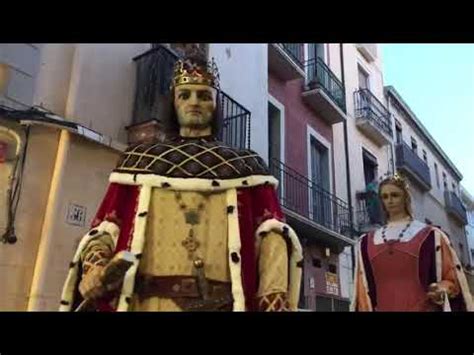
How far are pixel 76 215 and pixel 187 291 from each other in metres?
2.14

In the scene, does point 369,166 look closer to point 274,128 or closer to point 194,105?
point 274,128

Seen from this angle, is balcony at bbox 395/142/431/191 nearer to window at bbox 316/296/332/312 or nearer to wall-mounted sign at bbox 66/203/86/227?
window at bbox 316/296/332/312

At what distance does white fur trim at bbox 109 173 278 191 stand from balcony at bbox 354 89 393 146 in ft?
23.4

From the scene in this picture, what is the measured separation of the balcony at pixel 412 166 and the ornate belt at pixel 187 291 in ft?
29.2

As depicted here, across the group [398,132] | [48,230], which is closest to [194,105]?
[48,230]

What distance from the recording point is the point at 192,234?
1288 millimetres

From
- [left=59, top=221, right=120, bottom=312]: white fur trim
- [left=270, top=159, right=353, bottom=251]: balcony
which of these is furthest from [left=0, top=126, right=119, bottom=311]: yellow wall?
[left=270, top=159, right=353, bottom=251]: balcony

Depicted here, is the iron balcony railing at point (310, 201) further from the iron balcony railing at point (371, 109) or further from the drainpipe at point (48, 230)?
the drainpipe at point (48, 230)

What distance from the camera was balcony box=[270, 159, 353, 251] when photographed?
228 inches

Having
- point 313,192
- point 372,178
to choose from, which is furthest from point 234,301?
point 372,178

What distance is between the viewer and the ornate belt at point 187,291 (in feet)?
3.95

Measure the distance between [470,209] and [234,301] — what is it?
17.2 m
